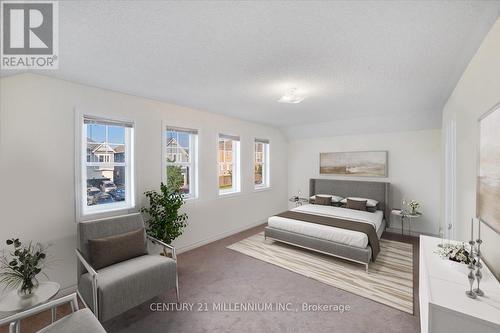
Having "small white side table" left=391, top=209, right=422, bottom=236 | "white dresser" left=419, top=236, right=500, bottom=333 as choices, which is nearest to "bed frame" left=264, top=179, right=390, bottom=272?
"small white side table" left=391, top=209, right=422, bottom=236

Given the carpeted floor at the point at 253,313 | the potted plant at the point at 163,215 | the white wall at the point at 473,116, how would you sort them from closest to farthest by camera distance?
the white wall at the point at 473,116, the carpeted floor at the point at 253,313, the potted plant at the point at 163,215

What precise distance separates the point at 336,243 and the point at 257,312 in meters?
1.72

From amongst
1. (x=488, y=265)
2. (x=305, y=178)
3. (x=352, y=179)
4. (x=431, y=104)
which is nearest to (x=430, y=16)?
(x=488, y=265)

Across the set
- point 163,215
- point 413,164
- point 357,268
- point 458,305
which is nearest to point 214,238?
point 163,215

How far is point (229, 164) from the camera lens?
490 centimetres

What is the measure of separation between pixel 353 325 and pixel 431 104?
3589mm

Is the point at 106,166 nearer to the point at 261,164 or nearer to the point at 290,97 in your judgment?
the point at 290,97

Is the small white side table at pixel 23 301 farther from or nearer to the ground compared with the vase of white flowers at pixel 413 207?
nearer to the ground

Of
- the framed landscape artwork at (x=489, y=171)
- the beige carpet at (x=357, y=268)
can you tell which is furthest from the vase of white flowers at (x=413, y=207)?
the framed landscape artwork at (x=489, y=171)

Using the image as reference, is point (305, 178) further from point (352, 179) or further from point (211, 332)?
point (211, 332)

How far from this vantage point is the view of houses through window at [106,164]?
2895mm

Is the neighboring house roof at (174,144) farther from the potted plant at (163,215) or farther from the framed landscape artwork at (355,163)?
the framed landscape artwork at (355,163)

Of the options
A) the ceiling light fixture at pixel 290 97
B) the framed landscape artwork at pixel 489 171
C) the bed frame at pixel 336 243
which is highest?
the ceiling light fixture at pixel 290 97

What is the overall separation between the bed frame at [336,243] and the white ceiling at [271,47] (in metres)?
2.28
